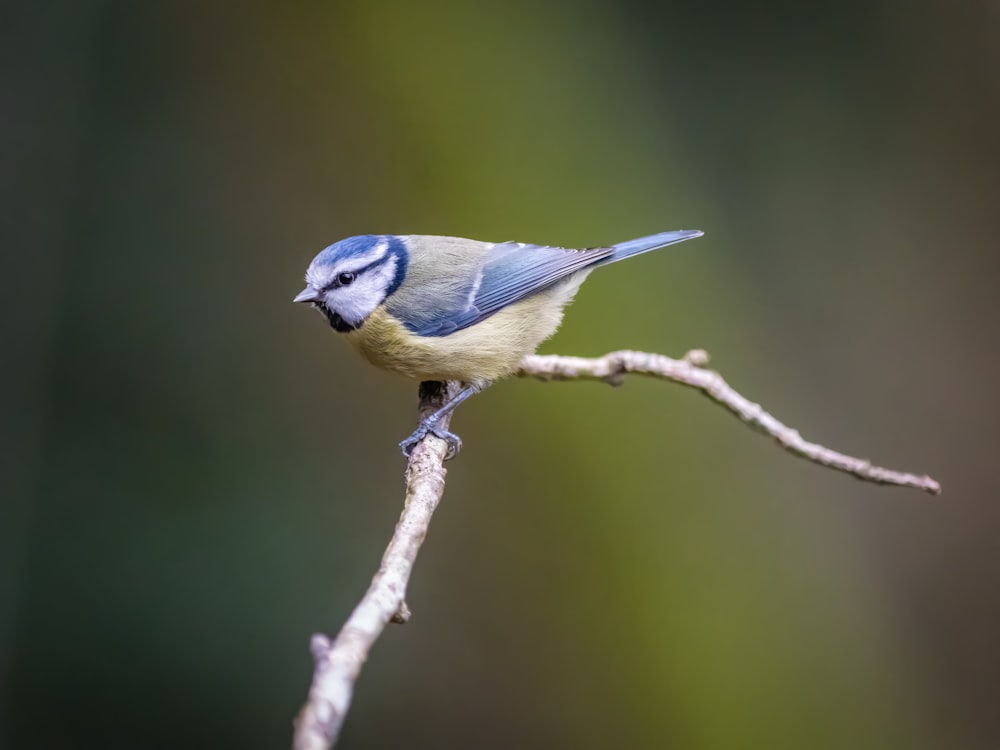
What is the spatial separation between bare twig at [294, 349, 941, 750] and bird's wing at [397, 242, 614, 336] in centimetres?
17

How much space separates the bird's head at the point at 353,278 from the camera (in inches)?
72.2

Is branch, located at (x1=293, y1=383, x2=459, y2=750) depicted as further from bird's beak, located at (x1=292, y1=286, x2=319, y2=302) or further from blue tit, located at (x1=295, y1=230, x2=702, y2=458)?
bird's beak, located at (x1=292, y1=286, x2=319, y2=302)

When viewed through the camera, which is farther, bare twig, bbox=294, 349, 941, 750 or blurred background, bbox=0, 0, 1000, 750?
blurred background, bbox=0, 0, 1000, 750

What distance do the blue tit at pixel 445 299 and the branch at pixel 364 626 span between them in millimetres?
405

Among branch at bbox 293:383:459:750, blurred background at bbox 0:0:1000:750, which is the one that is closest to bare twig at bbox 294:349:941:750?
branch at bbox 293:383:459:750

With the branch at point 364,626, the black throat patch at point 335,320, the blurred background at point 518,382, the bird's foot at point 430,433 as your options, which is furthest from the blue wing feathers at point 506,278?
the blurred background at point 518,382

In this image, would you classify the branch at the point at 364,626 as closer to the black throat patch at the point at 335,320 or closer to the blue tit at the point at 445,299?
the blue tit at the point at 445,299

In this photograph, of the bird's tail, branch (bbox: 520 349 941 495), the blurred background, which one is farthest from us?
the blurred background

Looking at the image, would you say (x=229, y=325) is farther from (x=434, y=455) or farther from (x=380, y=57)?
(x=434, y=455)

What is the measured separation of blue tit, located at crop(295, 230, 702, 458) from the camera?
6.14 feet

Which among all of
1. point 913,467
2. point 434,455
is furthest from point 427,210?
point 913,467

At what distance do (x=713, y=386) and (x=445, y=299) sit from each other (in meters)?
0.64

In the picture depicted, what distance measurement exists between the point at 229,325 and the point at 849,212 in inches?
85.6

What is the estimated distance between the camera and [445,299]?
197 centimetres
